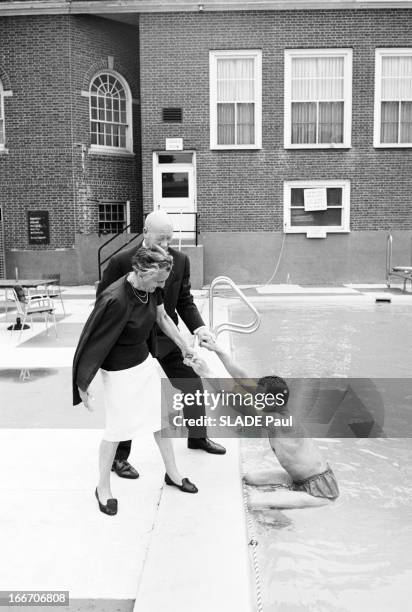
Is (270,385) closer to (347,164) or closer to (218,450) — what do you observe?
(218,450)

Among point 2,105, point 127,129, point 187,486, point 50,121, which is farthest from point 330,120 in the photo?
point 187,486

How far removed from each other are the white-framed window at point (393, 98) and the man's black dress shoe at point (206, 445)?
1583 cm

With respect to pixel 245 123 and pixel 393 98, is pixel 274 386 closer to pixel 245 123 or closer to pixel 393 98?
pixel 245 123

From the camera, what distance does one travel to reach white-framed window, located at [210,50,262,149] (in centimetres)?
1927

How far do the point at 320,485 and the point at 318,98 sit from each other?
16553 mm

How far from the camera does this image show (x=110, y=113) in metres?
20.6

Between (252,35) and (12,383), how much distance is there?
14.4 meters

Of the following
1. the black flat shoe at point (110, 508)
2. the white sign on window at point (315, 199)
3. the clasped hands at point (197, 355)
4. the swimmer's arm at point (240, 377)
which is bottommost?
the black flat shoe at point (110, 508)

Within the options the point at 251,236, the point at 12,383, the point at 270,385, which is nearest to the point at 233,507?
the point at 270,385

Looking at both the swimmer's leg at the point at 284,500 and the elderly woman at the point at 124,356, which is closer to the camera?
the elderly woman at the point at 124,356

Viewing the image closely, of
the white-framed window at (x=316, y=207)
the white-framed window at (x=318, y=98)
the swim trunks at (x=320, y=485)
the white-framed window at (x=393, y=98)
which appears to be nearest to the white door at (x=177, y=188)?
the white-framed window at (x=316, y=207)

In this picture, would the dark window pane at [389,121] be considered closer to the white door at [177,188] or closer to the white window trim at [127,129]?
the white door at [177,188]

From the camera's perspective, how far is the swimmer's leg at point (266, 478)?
4926mm

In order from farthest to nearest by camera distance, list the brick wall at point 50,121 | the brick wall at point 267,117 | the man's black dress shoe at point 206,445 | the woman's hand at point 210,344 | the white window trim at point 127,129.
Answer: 1. the white window trim at point 127,129
2. the brick wall at point 50,121
3. the brick wall at point 267,117
4. the man's black dress shoe at point 206,445
5. the woman's hand at point 210,344
